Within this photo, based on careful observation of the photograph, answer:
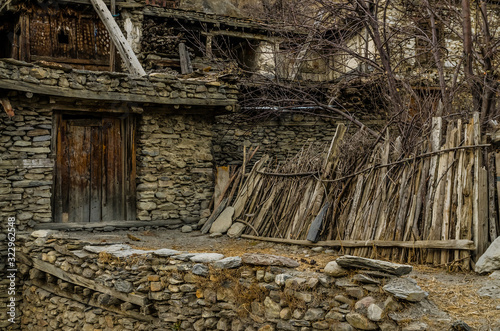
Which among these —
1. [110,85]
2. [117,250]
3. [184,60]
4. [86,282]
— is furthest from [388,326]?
[184,60]

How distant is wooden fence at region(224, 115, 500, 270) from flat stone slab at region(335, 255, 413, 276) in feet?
3.81

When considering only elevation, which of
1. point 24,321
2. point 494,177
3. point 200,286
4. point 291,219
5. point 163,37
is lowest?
point 24,321

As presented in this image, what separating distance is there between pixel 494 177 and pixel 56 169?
6568 millimetres

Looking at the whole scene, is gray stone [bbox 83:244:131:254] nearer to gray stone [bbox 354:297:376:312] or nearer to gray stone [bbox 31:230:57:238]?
gray stone [bbox 31:230:57:238]

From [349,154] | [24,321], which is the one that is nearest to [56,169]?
[24,321]

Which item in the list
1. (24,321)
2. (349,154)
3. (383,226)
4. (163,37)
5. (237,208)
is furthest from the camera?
(163,37)

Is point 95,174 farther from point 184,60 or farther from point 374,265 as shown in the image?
point 374,265

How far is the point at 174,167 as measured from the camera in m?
8.87

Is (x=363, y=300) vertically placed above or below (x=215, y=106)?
below

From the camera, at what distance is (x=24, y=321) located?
7859 mm

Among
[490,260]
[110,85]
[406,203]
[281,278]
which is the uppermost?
[110,85]

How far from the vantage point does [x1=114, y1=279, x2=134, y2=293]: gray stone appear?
6023mm

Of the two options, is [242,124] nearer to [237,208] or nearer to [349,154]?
[237,208]

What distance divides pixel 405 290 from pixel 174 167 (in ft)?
18.6
